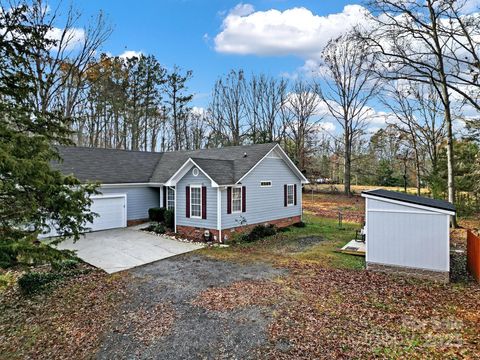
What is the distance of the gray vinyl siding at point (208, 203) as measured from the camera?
14.6 meters

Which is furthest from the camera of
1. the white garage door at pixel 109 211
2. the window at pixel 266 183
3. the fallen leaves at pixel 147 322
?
the window at pixel 266 183

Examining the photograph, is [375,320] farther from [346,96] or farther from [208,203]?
[346,96]

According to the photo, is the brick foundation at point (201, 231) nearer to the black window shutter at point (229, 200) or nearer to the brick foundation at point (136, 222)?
the black window shutter at point (229, 200)

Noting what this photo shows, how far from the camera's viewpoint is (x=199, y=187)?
1497cm

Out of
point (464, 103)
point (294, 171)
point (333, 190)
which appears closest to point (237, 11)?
point (294, 171)

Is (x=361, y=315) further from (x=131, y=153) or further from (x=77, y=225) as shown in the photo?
(x=131, y=153)

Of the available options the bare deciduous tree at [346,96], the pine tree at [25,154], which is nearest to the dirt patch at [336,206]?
the bare deciduous tree at [346,96]

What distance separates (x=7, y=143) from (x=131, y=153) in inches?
687

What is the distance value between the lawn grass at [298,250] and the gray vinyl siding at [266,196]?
3.97 feet

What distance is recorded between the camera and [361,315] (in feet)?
22.2

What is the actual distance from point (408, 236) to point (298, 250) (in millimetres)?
4973

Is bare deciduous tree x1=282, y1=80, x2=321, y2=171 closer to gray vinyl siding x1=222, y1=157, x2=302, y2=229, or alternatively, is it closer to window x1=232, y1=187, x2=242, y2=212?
gray vinyl siding x1=222, y1=157, x2=302, y2=229

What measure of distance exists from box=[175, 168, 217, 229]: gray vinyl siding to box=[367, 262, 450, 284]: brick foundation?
7399 millimetres

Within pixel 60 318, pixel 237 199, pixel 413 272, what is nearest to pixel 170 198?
pixel 237 199
